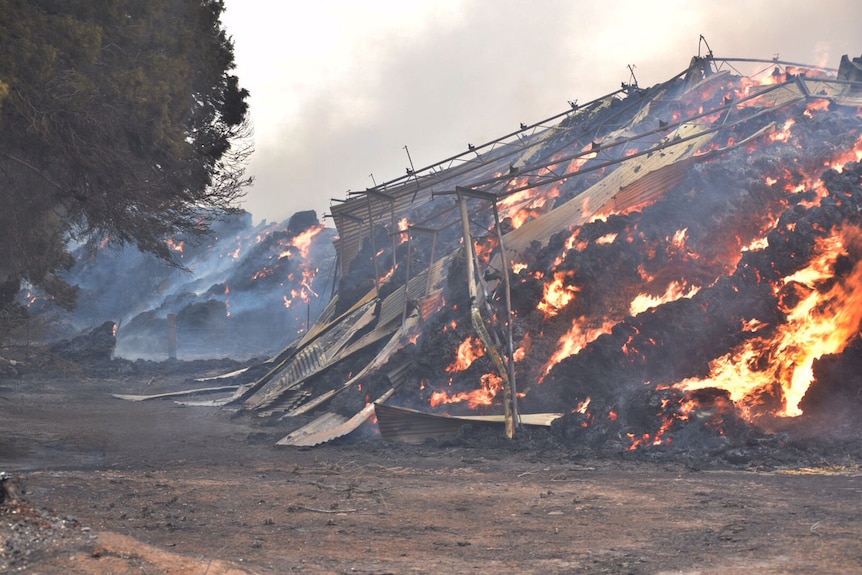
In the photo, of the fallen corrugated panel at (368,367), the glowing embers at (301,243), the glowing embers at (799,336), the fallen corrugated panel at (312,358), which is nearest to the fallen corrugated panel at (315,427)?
the fallen corrugated panel at (368,367)

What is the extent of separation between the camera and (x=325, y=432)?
16.1 m

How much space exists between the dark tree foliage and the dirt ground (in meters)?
4.42

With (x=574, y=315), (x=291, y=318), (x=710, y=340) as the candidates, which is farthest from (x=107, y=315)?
(x=710, y=340)

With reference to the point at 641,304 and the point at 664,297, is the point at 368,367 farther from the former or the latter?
the point at 664,297

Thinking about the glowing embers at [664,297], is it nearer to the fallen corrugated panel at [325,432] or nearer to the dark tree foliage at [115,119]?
the fallen corrugated panel at [325,432]

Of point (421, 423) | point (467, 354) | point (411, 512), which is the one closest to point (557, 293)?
point (467, 354)

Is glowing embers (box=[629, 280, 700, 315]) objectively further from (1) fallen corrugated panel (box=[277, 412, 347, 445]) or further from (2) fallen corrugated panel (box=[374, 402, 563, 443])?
(1) fallen corrugated panel (box=[277, 412, 347, 445])

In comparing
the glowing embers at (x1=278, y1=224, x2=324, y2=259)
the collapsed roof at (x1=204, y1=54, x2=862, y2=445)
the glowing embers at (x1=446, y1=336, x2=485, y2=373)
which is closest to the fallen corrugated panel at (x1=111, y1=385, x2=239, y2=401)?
the collapsed roof at (x1=204, y1=54, x2=862, y2=445)

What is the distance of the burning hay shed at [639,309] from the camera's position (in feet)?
42.4

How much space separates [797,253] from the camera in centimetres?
1366

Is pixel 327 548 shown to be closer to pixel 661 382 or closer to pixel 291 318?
pixel 661 382

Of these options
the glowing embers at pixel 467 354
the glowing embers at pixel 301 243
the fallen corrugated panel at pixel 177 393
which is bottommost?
the fallen corrugated panel at pixel 177 393

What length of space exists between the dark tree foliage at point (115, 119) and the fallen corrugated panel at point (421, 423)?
18.3ft

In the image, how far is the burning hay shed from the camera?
12.9 meters
